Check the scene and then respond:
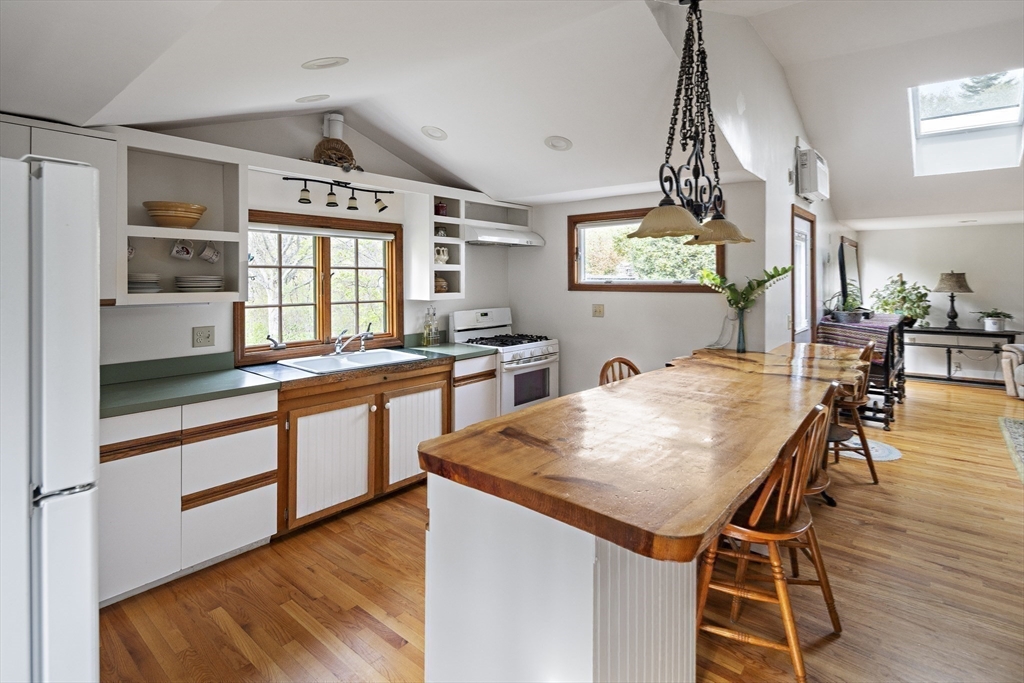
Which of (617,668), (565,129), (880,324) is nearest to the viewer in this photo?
(617,668)

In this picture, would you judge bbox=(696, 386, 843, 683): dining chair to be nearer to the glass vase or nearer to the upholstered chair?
the glass vase

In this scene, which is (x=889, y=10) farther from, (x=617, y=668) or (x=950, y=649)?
(x=617, y=668)

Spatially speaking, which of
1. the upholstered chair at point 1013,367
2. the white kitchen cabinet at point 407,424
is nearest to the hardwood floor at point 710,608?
the white kitchen cabinet at point 407,424

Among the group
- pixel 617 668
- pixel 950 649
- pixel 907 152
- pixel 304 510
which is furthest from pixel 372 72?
pixel 907 152

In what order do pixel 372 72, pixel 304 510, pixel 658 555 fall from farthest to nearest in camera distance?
pixel 304 510 < pixel 372 72 < pixel 658 555

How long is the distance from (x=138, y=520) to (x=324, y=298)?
1734 mm

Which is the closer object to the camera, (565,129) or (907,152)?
(565,129)

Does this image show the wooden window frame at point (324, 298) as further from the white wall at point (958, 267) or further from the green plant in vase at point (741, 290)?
the white wall at point (958, 267)

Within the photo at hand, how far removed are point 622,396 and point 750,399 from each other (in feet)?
1.81

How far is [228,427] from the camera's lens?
261cm

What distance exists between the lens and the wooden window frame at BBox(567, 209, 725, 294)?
4.00 meters

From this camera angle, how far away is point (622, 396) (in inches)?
97.0

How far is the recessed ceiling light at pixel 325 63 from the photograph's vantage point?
219 centimetres

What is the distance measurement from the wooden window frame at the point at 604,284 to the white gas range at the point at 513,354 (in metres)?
0.56
